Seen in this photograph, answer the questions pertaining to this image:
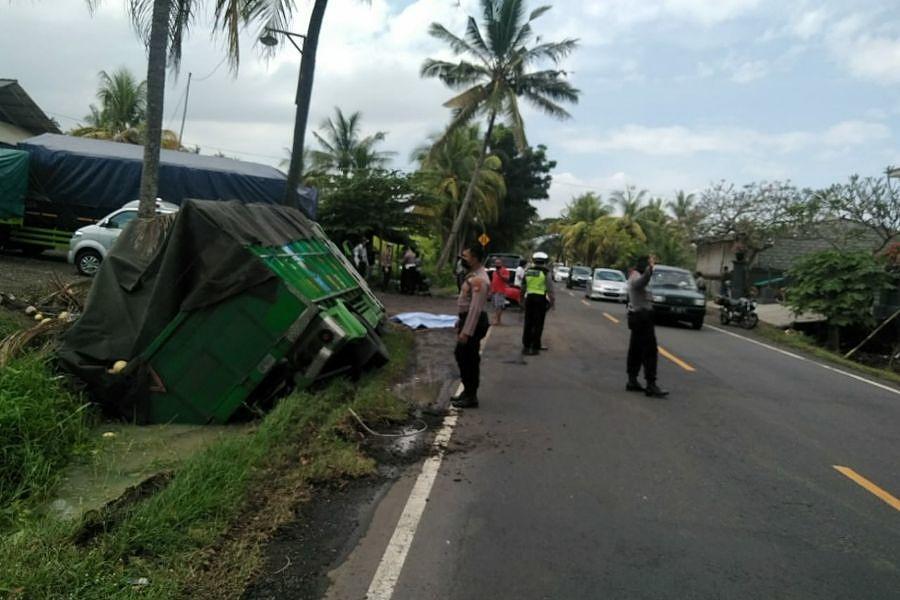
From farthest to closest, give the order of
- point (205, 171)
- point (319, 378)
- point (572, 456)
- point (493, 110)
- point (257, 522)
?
point (493, 110)
point (205, 171)
point (319, 378)
point (572, 456)
point (257, 522)

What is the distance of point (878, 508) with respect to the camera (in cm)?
516

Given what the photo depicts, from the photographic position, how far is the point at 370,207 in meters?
22.3

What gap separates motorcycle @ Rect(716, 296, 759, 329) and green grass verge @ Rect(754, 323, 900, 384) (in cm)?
33

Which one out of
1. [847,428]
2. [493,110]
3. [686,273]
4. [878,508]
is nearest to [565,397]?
[847,428]

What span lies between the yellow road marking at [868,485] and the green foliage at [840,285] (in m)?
12.8

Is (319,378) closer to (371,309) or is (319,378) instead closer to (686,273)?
(371,309)

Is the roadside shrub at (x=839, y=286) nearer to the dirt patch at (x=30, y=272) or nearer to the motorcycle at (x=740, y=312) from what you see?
the motorcycle at (x=740, y=312)

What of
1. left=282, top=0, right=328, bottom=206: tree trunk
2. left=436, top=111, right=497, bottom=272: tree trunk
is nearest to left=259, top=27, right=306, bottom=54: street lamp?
left=282, top=0, right=328, bottom=206: tree trunk

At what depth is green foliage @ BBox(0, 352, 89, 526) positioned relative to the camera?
478 cm

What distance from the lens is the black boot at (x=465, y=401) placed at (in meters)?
7.79

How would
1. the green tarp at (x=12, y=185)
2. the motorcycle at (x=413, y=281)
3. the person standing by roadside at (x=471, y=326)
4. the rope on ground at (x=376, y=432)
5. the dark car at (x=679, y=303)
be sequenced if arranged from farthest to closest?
the motorcycle at (x=413, y=281) < the dark car at (x=679, y=303) < the green tarp at (x=12, y=185) < the person standing by roadside at (x=471, y=326) < the rope on ground at (x=376, y=432)

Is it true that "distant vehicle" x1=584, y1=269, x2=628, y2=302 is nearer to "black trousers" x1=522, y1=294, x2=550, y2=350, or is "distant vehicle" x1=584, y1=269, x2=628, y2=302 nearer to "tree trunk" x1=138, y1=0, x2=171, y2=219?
"black trousers" x1=522, y1=294, x2=550, y2=350

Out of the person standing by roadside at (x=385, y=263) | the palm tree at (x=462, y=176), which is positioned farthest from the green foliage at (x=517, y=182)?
the person standing by roadside at (x=385, y=263)

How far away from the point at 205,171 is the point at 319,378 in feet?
45.1
